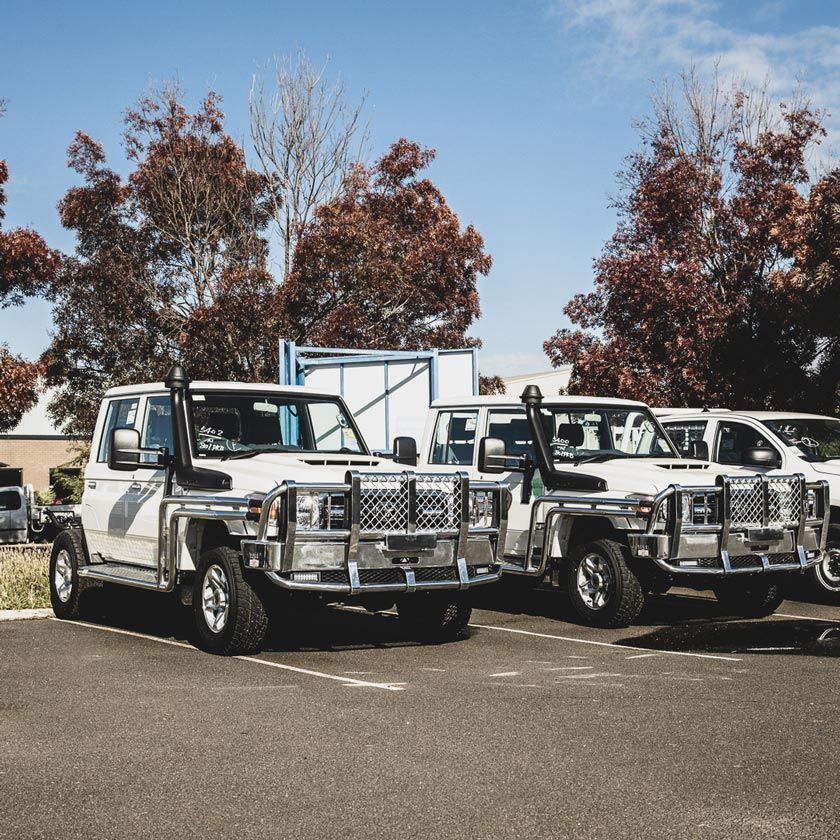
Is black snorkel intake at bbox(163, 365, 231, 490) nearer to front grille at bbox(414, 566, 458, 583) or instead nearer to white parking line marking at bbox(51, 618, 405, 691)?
white parking line marking at bbox(51, 618, 405, 691)

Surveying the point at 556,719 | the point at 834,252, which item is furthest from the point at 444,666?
the point at 834,252

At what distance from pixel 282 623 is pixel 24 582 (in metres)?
3.61

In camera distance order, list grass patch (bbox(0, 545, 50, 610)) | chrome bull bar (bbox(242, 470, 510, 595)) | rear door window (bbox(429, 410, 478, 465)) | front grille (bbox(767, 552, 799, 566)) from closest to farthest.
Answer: chrome bull bar (bbox(242, 470, 510, 595)), front grille (bbox(767, 552, 799, 566)), grass patch (bbox(0, 545, 50, 610)), rear door window (bbox(429, 410, 478, 465))

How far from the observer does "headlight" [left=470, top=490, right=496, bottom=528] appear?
32.7 feet

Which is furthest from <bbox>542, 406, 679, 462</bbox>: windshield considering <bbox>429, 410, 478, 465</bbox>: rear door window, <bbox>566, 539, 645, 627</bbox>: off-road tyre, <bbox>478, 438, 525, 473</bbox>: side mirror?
<bbox>566, 539, 645, 627</bbox>: off-road tyre

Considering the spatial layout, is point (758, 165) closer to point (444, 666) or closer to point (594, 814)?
point (444, 666)

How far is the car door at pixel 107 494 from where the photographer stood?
36.7 feet

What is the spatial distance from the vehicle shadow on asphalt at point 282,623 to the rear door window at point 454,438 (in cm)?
182

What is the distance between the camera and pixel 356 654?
9711mm

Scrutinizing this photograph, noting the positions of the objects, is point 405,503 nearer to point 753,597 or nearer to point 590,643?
point 590,643

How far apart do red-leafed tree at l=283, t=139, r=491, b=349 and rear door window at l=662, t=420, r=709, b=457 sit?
39.8ft

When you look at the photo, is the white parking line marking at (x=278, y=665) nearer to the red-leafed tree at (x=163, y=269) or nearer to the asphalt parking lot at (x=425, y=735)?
the asphalt parking lot at (x=425, y=735)

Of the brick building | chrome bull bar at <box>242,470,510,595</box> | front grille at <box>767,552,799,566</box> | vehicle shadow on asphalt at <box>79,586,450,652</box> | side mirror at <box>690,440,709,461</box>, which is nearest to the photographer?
chrome bull bar at <box>242,470,510,595</box>

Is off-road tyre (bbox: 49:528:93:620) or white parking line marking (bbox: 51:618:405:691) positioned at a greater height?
off-road tyre (bbox: 49:528:93:620)
